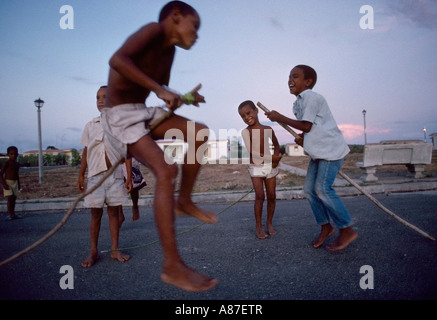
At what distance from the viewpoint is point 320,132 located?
3387 millimetres

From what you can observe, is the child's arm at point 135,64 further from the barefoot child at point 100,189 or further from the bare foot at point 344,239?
the bare foot at point 344,239

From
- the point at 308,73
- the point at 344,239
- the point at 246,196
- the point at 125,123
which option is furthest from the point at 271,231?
the point at 246,196

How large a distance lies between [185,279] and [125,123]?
1.12 m

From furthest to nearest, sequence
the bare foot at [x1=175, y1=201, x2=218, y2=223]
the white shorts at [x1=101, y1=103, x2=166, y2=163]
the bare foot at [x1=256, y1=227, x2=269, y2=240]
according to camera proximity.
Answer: the bare foot at [x1=256, y1=227, x2=269, y2=240] < the bare foot at [x1=175, y1=201, x2=218, y2=223] < the white shorts at [x1=101, y1=103, x2=166, y2=163]

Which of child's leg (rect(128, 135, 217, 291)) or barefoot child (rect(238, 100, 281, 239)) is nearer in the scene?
child's leg (rect(128, 135, 217, 291))

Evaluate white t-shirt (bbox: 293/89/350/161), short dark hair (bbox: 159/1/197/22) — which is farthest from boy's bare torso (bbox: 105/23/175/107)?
white t-shirt (bbox: 293/89/350/161)

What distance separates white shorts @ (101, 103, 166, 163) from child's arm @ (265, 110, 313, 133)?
63.1 inches

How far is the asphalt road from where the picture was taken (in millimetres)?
2361

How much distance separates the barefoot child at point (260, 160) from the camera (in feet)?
14.1

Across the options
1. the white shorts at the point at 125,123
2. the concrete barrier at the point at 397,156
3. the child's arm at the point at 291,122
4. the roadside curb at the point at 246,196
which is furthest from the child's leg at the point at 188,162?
the concrete barrier at the point at 397,156

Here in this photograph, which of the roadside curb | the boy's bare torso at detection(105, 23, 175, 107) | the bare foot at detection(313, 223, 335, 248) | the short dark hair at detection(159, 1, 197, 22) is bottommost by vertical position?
the roadside curb

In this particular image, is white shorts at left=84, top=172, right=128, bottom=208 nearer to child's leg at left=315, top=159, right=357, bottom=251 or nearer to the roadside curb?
child's leg at left=315, top=159, right=357, bottom=251

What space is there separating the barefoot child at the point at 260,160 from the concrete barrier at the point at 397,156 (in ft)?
19.8
